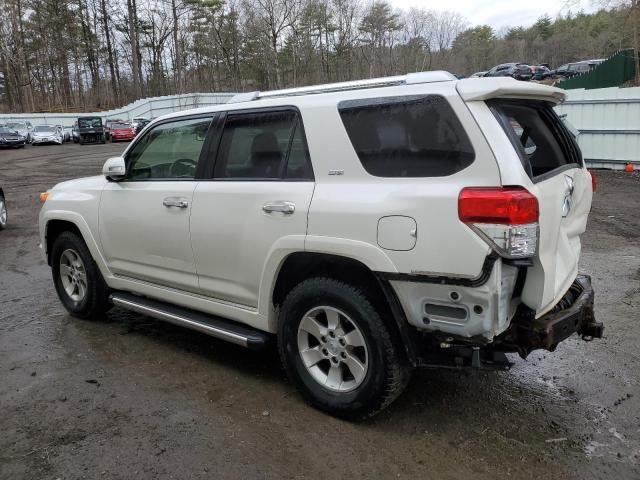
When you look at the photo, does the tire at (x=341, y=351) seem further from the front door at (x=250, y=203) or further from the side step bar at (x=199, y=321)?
the front door at (x=250, y=203)

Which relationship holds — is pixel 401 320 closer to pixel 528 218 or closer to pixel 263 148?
pixel 528 218

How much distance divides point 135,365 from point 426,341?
2.32 meters

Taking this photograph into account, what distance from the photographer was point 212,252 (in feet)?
12.4

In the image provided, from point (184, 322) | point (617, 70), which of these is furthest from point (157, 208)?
point (617, 70)

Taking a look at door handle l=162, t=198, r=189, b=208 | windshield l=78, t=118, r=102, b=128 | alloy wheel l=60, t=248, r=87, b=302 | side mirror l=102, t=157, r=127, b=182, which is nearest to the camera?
door handle l=162, t=198, r=189, b=208

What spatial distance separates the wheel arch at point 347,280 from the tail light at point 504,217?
603 mm

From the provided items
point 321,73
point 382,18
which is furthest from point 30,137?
point 382,18

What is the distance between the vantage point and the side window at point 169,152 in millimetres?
4102

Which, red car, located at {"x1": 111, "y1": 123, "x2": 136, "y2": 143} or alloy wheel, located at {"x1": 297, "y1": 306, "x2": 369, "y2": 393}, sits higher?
red car, located at {"x1": 111, "y1": 123, "x2": 136, "y2": 143}

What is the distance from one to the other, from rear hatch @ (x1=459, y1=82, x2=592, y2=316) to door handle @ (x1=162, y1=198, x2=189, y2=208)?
84.2 inches

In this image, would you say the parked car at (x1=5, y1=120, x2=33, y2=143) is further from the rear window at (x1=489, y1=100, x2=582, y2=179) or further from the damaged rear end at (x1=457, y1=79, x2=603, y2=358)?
the damaged rear end at (x1=457, y1=79, x2=603, y2=358)

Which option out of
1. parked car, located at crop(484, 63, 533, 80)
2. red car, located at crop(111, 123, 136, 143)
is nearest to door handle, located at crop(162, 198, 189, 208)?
red car, located at crop(111, 123, 136, 143)

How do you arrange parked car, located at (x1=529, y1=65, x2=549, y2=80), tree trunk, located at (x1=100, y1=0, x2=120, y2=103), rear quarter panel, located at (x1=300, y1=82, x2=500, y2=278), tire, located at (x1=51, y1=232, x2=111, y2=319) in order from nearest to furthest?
rear quarter panel, located at (x1=300, y1=82, x2=500, y2=278)
tire, located at (x1=51, y1=232, x2=111, y2=319)
parked car, located at (x1=529, y1=65, x2=549, y2=80)
tree trunk, located at (x1=100, y1=0, x2=120, y2=103)

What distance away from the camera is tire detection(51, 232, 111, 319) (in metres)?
4.97
